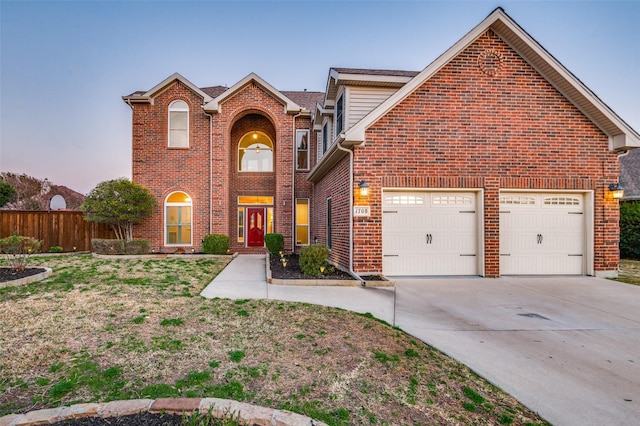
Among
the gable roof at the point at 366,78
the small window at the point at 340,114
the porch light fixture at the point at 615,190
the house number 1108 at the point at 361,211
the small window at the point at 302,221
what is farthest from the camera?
the small window at the point at 302,221

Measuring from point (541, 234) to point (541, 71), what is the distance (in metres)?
4.25

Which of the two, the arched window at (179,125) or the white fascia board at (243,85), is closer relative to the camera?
the white fascia board at (243,85)

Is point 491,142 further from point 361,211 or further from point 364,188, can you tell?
point 361,211

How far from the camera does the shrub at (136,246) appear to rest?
11547 mm

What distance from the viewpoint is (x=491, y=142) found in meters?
7.92

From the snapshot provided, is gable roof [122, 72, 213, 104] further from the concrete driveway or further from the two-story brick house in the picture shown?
the concrete driveway

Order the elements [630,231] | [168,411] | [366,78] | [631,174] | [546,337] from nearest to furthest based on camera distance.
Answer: [168,411] < [546,337] < [366,78] < [630,231] < [631,174]

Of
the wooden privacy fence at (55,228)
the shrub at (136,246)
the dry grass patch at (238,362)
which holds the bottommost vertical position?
the dry grass patch at (238,362)

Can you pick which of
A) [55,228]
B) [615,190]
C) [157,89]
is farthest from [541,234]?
[55,228]

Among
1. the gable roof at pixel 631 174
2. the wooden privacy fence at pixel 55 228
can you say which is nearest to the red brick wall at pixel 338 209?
the wooden privacy fence at pixel 55 228

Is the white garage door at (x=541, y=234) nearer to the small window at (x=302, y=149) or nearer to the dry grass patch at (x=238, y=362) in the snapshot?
the dry grass patch at (x=238, y=362)

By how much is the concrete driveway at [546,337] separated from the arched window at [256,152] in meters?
9.75

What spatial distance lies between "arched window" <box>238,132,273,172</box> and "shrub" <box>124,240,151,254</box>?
17.5ft

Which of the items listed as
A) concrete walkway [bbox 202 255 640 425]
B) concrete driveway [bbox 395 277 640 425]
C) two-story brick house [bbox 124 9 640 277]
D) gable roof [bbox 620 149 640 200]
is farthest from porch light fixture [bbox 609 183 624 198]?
gable roof [bbox 620 149 640 200]
